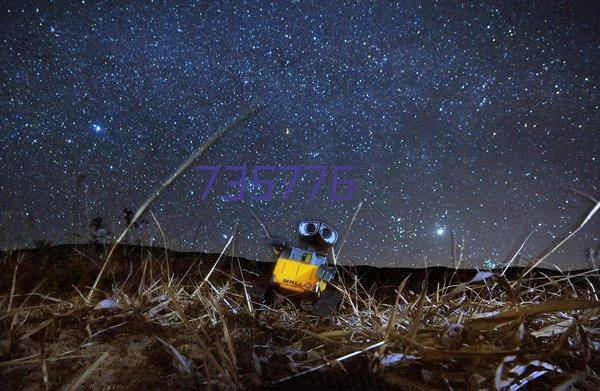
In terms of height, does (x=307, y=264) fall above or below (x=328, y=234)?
below

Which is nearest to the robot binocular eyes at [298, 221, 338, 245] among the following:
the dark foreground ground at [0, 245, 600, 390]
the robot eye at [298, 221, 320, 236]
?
the robot eye at [298, 221, 320, 236]

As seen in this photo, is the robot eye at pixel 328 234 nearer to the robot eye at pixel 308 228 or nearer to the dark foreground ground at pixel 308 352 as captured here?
the robot eye at pixel 308 228

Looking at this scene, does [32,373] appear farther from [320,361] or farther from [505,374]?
[505,374]

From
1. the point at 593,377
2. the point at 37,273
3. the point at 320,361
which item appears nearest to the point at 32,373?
the point at 320,361

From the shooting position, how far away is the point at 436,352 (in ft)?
3.91

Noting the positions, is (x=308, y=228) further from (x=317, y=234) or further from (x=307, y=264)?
(x=307, y=264)

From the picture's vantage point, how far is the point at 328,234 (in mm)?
4688

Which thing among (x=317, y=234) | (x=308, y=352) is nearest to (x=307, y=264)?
(x=317, y=234)

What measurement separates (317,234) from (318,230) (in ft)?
0.20

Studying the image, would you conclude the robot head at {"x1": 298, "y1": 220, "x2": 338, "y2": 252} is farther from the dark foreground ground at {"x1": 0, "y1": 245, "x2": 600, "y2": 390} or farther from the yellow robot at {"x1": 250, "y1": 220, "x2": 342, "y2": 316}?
the dark foreground ground at {"x1": 0, "y1": 245, "x2": 600, "y2": 390}

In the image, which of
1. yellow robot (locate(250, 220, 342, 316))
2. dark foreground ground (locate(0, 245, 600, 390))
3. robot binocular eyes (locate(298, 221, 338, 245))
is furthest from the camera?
robot binocular eyes (locate(298, 221, 338, 245))

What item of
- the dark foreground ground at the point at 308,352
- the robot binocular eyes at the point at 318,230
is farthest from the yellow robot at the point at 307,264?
the dark foreground ground at the point at 308,352

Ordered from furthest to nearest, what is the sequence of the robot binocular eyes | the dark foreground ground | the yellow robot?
the robot binocular eyes, the yellow robot, the dark foreground ground

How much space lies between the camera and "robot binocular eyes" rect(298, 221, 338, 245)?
4609mm
